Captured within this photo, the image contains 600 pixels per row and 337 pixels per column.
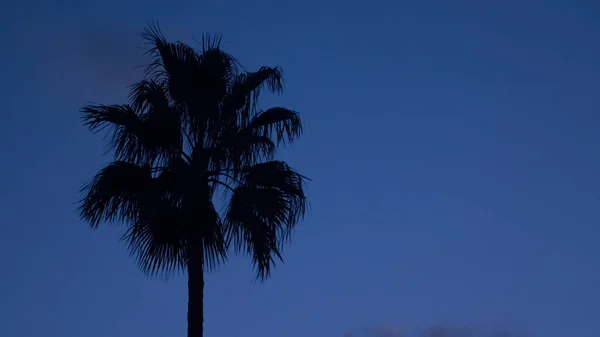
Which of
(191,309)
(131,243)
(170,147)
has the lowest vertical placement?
(191,309)

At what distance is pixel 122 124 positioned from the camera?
Answer: 53.2 feet

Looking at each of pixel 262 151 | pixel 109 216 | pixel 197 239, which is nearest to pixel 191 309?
pixel 197 239

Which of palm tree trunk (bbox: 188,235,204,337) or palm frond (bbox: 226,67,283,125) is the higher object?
palm frond (bbox: 226,67,283,125)

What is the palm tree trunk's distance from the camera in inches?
577

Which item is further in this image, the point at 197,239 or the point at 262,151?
the point at 262,151

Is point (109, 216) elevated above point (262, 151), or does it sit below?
below

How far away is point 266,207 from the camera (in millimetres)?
Result: 15617

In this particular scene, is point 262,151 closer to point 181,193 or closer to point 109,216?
point 181,193

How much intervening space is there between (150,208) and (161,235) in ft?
1.62

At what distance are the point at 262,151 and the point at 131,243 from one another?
303 centimetres

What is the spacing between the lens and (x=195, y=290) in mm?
14875

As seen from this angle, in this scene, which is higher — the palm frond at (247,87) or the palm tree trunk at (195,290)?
the palm frond at (247,87)

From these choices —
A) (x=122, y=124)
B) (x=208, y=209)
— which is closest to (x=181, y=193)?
(x=208, y=209)

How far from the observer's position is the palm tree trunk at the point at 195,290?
14.7 metres
